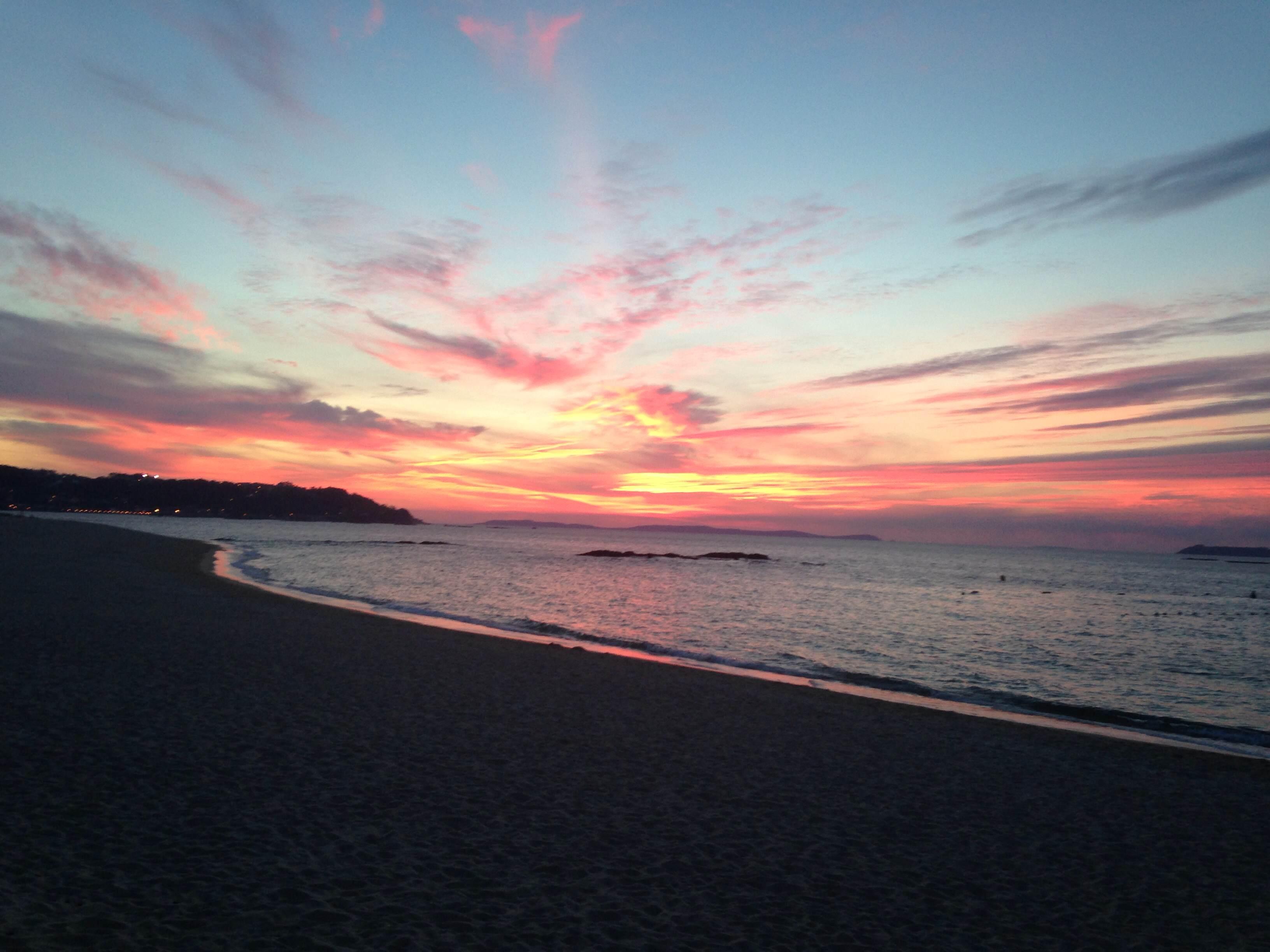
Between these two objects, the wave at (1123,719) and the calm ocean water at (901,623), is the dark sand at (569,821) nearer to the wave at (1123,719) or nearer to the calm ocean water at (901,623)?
the wave at (1123,719)

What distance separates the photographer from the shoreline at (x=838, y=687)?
14.1 meters

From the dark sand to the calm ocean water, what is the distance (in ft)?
22.5

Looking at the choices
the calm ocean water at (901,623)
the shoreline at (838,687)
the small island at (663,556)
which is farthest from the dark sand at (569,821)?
the small island at (663,556)

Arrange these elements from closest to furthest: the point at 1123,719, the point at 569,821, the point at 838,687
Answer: the point at 569,821
the point at 1123,719
the point at 838,687

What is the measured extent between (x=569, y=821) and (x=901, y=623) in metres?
31.4

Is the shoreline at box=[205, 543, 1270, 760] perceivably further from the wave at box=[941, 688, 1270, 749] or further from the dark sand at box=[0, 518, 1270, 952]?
the dark sand at box=[0, 518, 1270, 952]

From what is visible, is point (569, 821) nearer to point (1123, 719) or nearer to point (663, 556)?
point (1123, 719)

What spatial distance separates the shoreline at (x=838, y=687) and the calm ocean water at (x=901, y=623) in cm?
47

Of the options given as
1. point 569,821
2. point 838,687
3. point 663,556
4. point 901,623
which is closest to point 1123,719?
point 838,687

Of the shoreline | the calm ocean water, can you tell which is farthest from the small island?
the shoreline

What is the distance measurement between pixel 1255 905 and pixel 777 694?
9.54m

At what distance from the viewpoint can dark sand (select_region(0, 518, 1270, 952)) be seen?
5.41 meters

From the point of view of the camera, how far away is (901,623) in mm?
35500

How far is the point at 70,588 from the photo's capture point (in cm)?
2564
